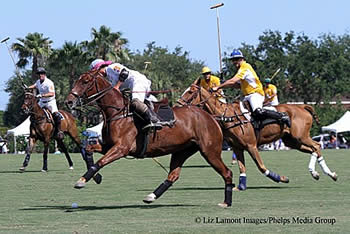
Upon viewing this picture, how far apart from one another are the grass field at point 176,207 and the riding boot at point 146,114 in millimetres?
1345

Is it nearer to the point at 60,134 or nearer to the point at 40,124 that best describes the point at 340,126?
the point at 60,134

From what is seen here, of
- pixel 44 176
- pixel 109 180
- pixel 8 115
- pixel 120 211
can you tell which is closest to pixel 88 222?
pixel 120 211

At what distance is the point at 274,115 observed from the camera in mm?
19016

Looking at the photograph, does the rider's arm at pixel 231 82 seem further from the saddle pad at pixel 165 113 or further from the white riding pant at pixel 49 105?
the white riding pant at pixel 49 105

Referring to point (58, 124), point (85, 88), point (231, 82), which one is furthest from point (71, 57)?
point (85, 88)

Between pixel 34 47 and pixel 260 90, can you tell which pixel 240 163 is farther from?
pixel 34 47

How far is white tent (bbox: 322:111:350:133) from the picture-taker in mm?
62800

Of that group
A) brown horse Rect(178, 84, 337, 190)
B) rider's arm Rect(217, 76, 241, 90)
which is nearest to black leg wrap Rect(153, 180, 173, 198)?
rider's arm Rect(217, 76, 241, 90)

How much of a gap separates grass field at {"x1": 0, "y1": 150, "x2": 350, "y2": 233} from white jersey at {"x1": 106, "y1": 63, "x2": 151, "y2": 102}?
1.90 meters

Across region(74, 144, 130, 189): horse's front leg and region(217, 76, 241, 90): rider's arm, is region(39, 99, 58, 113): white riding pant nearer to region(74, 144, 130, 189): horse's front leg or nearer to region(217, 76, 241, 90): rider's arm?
region(217, 76, 241, 90): rider's arm

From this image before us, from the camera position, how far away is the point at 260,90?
18.2m

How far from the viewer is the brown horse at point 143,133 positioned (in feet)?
46.5

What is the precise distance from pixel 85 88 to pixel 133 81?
0.93 m

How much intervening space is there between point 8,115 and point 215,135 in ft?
297
